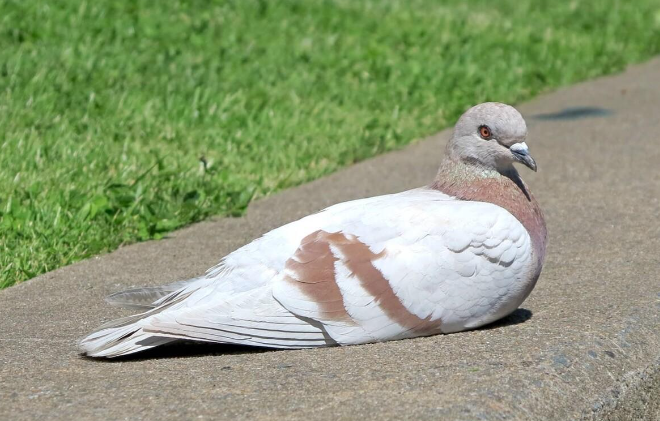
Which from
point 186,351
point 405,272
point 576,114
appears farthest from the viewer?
point 576,114

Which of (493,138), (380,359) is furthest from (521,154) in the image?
(380,359)

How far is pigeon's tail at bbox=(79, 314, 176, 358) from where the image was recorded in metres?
3.49

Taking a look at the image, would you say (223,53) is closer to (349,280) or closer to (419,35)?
(419,35)

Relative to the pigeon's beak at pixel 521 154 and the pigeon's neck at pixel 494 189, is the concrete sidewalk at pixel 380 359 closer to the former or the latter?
the pigeon's neck at pixel 494 189

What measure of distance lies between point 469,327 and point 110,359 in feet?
4.03

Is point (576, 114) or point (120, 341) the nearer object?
point (120, 341)

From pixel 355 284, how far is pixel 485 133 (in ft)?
2.66

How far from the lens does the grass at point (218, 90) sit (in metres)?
5.43

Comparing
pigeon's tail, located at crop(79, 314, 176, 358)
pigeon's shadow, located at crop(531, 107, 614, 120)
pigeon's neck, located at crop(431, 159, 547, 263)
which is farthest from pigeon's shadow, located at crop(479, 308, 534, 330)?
pigeon's shadow, located at crop(531, 107, 614, 120)

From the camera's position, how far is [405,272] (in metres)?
3.57

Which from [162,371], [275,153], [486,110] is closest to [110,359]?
[162,371]

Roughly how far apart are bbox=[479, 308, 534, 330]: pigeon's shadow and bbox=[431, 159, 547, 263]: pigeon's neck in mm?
263

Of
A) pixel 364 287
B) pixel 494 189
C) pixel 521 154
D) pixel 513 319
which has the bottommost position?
pixel 513 319

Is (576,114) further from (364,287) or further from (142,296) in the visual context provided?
(142,296)
